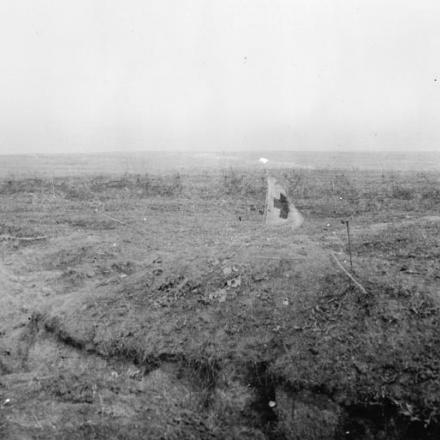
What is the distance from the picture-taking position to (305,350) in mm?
5727

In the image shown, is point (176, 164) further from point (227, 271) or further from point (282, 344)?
point (282, 344)

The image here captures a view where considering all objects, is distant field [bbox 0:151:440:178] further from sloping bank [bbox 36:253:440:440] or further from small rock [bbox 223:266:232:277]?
sloping bank [bbox 36:253:440:440]

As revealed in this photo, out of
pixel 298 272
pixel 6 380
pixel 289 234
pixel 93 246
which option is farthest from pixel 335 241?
pixel 6 380

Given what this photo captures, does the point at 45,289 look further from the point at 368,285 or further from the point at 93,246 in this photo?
the point at 368,285

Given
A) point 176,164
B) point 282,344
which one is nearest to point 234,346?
point 282,344

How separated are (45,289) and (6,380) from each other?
10.9 feet

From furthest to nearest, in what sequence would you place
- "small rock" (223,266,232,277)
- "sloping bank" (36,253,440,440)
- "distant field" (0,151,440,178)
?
"distant field" (0,151,440,178), "small rock" (223,266,232,277), "sloping bank" (36,253,440,440)

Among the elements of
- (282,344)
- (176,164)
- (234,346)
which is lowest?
(234,346)

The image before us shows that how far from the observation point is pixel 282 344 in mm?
5910

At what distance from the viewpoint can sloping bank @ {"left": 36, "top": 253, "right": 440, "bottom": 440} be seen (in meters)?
5.12

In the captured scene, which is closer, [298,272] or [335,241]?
[298,272]

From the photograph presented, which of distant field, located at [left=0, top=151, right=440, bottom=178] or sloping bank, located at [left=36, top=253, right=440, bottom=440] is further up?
distant field, located at [left=0, top=151, right=440, bottom=178]

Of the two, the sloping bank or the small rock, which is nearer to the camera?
the sloping bank

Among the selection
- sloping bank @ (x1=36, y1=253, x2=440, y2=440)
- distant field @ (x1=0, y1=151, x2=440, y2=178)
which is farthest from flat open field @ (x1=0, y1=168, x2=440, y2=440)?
distant field @ (x1=0, y1=151, x2=440, y2=178)
